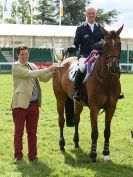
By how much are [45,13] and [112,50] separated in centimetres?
8389

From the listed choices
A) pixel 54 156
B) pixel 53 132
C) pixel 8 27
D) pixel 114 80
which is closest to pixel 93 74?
pixel 114 80

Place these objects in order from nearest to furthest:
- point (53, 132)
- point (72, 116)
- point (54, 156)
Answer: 1. point (54, 156)
2. point (72, 116)
3. point (53, 132)

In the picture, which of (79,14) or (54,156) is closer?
(54,156)

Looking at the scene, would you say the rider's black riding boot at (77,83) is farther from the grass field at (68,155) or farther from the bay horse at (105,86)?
the grass field at (68,155)

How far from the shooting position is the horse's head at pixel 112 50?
8641mm

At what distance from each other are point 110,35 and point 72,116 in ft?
11.1

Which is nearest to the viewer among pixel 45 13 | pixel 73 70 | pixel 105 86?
pixel 105 86

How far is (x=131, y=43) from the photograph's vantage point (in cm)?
5916

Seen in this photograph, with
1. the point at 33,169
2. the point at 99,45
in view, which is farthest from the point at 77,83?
the point at 33,169

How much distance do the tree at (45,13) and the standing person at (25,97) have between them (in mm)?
82623

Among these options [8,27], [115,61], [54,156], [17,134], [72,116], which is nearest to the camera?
[115,61]

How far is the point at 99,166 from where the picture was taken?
29.7ft

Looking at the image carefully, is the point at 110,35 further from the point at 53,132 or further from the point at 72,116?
the point at 53,132

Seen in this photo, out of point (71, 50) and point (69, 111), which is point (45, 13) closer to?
point (69, 111)
